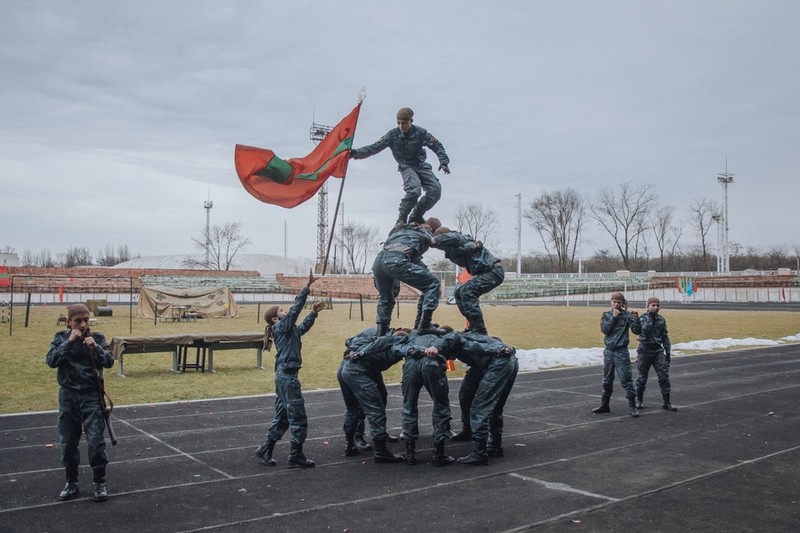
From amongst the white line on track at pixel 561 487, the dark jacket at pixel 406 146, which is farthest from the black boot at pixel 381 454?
the dark jacket at pixel 406 146

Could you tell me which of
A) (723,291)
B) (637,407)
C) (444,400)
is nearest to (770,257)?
(723,291)

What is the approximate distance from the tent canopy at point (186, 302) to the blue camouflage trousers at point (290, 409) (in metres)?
27.6

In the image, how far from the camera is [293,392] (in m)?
8.46

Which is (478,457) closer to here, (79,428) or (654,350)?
(79,428)

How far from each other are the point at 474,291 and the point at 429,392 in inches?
76.1

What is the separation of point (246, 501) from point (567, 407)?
7.83 meters

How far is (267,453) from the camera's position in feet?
28.3

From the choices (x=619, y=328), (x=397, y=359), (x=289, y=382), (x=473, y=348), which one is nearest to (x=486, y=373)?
(x=473, y=348)

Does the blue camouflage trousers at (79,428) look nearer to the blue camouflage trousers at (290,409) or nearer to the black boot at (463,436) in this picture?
the blue camouflage trousers at (290,409)

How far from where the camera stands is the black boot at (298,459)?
334 inches

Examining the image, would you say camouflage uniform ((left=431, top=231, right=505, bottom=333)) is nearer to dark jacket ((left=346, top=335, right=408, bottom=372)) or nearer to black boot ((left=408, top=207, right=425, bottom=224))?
black boot ((left=408, top=207, right=425, bottom=224))

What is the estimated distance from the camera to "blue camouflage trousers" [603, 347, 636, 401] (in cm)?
1220

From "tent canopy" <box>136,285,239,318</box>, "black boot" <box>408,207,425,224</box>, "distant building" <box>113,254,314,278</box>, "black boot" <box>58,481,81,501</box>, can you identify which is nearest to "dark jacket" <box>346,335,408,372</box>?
"black boot" <box>408,207,425,224</box>

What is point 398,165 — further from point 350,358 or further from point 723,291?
point 723,291
